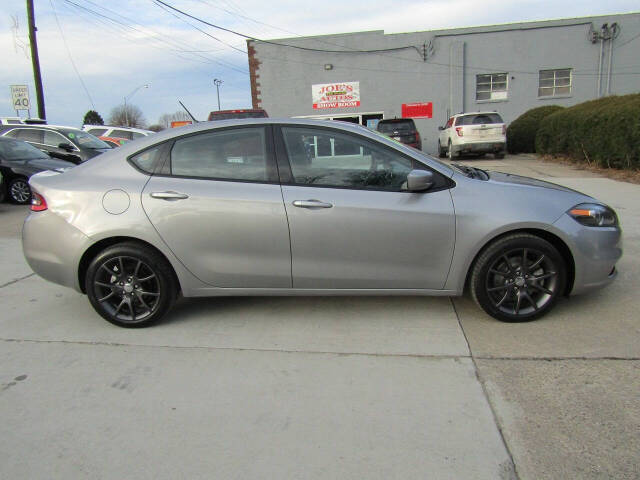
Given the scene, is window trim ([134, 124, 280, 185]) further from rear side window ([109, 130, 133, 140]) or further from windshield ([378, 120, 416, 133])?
rear side window ([109, 130, 133, 140])

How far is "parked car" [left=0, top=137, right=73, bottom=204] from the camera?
32.4 ft

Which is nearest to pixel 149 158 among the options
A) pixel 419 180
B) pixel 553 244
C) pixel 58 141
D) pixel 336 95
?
pixel 419 180

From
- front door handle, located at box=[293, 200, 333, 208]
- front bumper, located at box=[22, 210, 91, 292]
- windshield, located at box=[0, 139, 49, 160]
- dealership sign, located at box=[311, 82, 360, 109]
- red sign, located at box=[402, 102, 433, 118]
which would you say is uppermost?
dealership sign, located at box=[311, 82, 360, 109]

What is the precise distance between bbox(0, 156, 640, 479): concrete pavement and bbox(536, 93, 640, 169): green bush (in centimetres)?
864

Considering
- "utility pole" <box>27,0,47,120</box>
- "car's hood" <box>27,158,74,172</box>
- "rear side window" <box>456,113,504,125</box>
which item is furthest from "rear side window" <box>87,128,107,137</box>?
"rear side window" <box>456,113,504,125</box>

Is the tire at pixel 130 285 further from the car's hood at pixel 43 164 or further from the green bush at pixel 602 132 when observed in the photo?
the green bush at pixel 602 132

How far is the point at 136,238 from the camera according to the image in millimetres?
3676

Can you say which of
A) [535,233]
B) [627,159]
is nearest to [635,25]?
[627,159]

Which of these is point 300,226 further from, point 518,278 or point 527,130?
point 527,130

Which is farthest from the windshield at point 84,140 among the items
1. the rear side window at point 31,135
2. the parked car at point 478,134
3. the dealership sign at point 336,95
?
the dealership sign at point 336,95

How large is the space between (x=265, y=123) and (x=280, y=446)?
2.38m

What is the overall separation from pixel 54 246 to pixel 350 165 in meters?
2.36

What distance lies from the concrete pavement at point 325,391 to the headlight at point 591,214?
0.74m

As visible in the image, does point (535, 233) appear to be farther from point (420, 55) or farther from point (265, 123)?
point (420, 55)
